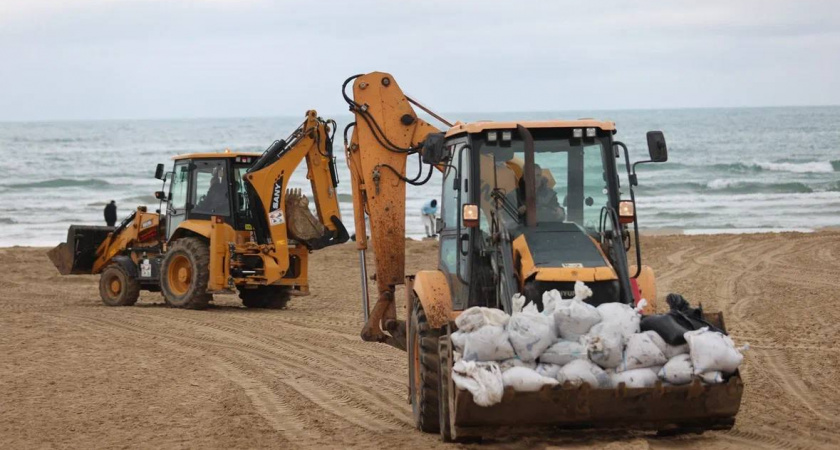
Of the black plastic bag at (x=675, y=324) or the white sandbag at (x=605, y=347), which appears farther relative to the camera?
the black plastic bag at (x=675, y=324)

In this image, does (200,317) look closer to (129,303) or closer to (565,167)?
(129,303)

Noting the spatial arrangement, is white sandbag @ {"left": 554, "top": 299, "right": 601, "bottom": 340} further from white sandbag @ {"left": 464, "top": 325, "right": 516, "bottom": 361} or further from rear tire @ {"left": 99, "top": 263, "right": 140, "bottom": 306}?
rear tire @ {"left": 99, "top": 263, "right": 140, "bottom": 306}

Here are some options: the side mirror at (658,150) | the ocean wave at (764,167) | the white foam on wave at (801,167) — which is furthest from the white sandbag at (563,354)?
the white foam on wave at (801,167)

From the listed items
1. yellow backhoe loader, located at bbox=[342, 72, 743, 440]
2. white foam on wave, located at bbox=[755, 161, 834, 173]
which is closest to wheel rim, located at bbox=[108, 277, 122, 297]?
yellow backhoe loader, located at bbox=[342, 72, 743, 440]

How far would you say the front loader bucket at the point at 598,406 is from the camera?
7059mm

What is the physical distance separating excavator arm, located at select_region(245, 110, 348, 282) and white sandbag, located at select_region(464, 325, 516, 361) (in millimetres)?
8942

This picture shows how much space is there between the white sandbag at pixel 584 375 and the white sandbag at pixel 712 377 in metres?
0.57

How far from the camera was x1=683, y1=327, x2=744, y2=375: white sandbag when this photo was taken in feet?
23.0

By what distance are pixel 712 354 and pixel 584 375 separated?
0.78 meters

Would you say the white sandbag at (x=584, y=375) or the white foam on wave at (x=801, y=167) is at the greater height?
the white sandbag at (x=584, y=375)

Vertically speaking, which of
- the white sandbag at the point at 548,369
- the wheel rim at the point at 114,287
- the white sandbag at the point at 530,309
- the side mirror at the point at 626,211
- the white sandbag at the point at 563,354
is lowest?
the wheel rim at the point at 114,287

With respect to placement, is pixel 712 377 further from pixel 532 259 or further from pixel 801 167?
pixel 801 167

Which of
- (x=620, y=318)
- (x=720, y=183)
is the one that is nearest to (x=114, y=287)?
(x=620, y=318)

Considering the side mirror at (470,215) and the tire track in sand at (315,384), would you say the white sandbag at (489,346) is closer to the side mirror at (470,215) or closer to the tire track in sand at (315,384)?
the side mirror at (470,215)
